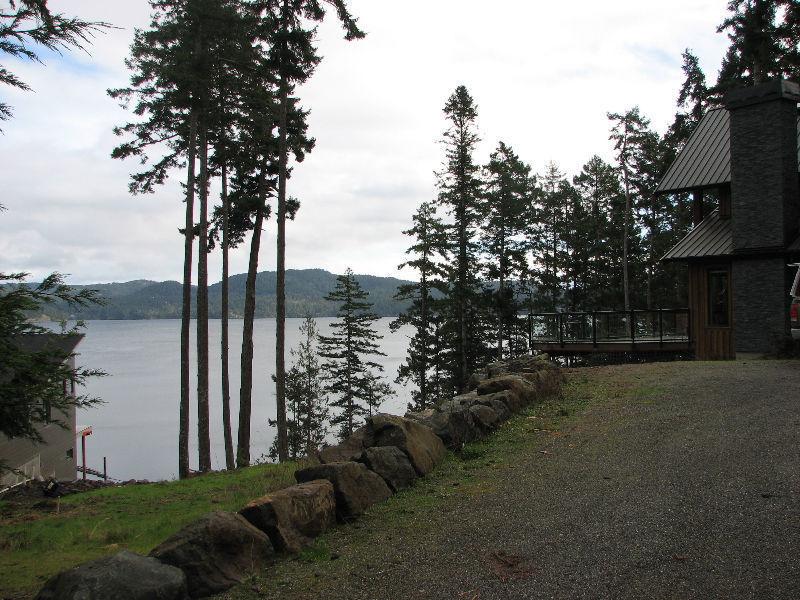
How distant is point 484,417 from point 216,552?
4933 millimetres

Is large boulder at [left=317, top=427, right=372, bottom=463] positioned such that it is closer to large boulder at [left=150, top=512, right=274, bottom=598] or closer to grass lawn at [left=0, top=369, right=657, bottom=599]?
grass lawn at [left=0, top=369, right=657, bottom=599]

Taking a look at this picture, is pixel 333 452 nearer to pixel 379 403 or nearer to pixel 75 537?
pixel 75 537

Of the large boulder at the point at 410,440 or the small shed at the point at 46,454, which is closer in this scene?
the large boulder at the point at 410,440

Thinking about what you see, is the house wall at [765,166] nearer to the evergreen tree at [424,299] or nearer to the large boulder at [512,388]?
the large boulder at [512,388]

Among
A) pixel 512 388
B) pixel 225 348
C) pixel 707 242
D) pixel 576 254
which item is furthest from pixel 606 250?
pixel 512 388

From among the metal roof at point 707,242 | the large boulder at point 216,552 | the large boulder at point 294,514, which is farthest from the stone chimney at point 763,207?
the large boulder at point 216,552

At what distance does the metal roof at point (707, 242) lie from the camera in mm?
17922

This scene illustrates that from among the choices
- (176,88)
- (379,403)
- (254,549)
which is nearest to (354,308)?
(379,403)

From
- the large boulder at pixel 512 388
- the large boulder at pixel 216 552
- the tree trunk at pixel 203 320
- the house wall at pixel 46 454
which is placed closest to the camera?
the large boulder at pixel 216 552

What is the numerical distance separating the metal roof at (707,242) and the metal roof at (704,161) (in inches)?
53.8

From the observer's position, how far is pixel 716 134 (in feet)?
69.1

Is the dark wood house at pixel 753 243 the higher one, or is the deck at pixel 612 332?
the dark wood house at pixel 753 243

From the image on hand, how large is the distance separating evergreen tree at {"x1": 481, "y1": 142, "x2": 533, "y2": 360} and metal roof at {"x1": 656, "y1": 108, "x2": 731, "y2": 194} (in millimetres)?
14581

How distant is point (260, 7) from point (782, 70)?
931 inches
